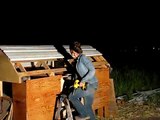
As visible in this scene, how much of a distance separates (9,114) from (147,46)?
1322cm

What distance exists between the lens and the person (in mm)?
5961

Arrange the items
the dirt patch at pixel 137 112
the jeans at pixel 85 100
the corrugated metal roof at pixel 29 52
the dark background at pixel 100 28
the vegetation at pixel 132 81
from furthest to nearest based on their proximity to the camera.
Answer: the dark background at pixel 100 28 < the vegetation at pixel 132 81 < the dirt patch at pixel 137 112 < the jeans at pixel 85 100 < the corrugated metal roof at pixel 29 52

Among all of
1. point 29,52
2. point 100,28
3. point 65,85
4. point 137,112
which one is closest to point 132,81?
point 137,112

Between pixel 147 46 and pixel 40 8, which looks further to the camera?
pixel 147 46

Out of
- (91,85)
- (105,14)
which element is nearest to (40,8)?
(105,14)

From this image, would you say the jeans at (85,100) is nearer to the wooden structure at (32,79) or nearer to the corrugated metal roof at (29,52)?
the wooden structure at (32,79)

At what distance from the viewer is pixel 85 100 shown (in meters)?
6.22

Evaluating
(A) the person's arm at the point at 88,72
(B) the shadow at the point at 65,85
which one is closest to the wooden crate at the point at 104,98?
(B) the shadow at the point at 65,85

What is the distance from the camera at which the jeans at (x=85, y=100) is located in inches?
240

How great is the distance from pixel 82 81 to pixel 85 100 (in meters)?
0.48

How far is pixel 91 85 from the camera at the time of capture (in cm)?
614

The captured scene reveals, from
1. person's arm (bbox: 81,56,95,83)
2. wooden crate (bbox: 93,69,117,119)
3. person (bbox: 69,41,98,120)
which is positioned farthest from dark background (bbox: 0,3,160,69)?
person's arm (bbox: 81,56,95,83)

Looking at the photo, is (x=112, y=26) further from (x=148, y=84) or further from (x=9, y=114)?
(x=9, y=114)

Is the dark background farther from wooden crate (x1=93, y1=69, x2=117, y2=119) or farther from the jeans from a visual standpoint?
the jeans
